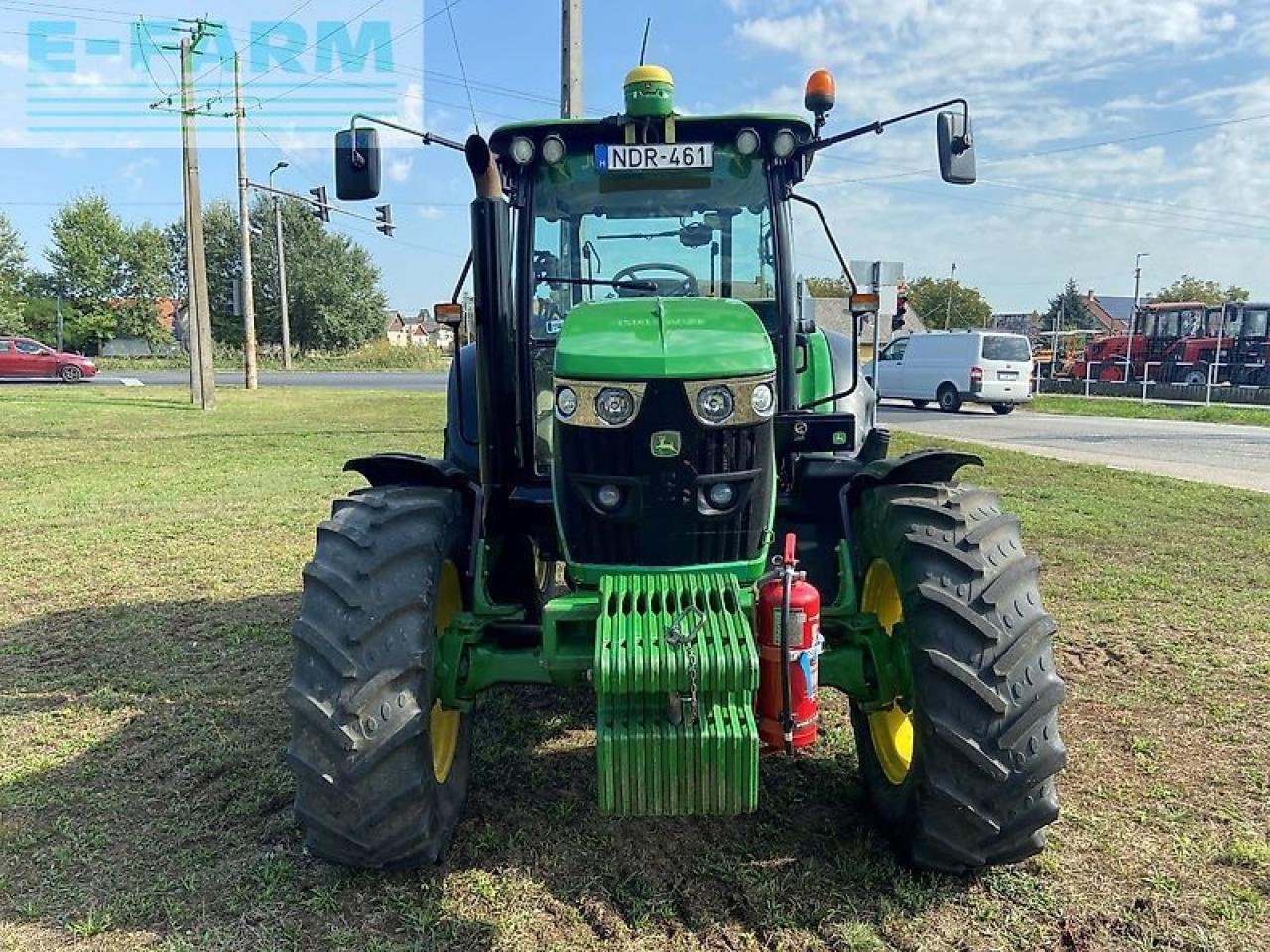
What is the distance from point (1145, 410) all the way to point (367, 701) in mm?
25467

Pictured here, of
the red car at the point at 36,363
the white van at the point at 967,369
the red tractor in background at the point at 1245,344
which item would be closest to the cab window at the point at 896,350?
the white van at the point at 967,369

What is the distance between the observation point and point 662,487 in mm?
3145

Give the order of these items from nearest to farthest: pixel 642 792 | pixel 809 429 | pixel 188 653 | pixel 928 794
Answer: pixel 642 792 → pixel 928 794 → pixel 809 429 → pixel 188 653

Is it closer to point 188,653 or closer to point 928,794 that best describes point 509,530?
point 928,794

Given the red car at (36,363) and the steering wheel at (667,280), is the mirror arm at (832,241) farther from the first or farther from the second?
the red car at (36,363)

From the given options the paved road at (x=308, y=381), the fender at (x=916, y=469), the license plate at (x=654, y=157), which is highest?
the license plate at (x=654, y=157)

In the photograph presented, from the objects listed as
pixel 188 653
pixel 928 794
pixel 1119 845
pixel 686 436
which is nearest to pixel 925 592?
pixel 928 794

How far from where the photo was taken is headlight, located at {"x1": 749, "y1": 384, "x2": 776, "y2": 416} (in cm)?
313

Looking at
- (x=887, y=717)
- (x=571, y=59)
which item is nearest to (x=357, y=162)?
(x=887, y=717)

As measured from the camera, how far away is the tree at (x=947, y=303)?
2815 inches

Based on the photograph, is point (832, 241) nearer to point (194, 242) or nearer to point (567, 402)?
point (567, 402)

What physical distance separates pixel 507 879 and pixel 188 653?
9.88 ft

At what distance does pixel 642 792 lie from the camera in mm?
2742

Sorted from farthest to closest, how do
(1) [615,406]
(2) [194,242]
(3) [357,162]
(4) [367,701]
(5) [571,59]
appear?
(2) [194,242] < (5) [571,59] < (3) [357,162] < (1) [615,406] < (4) [367,701]
